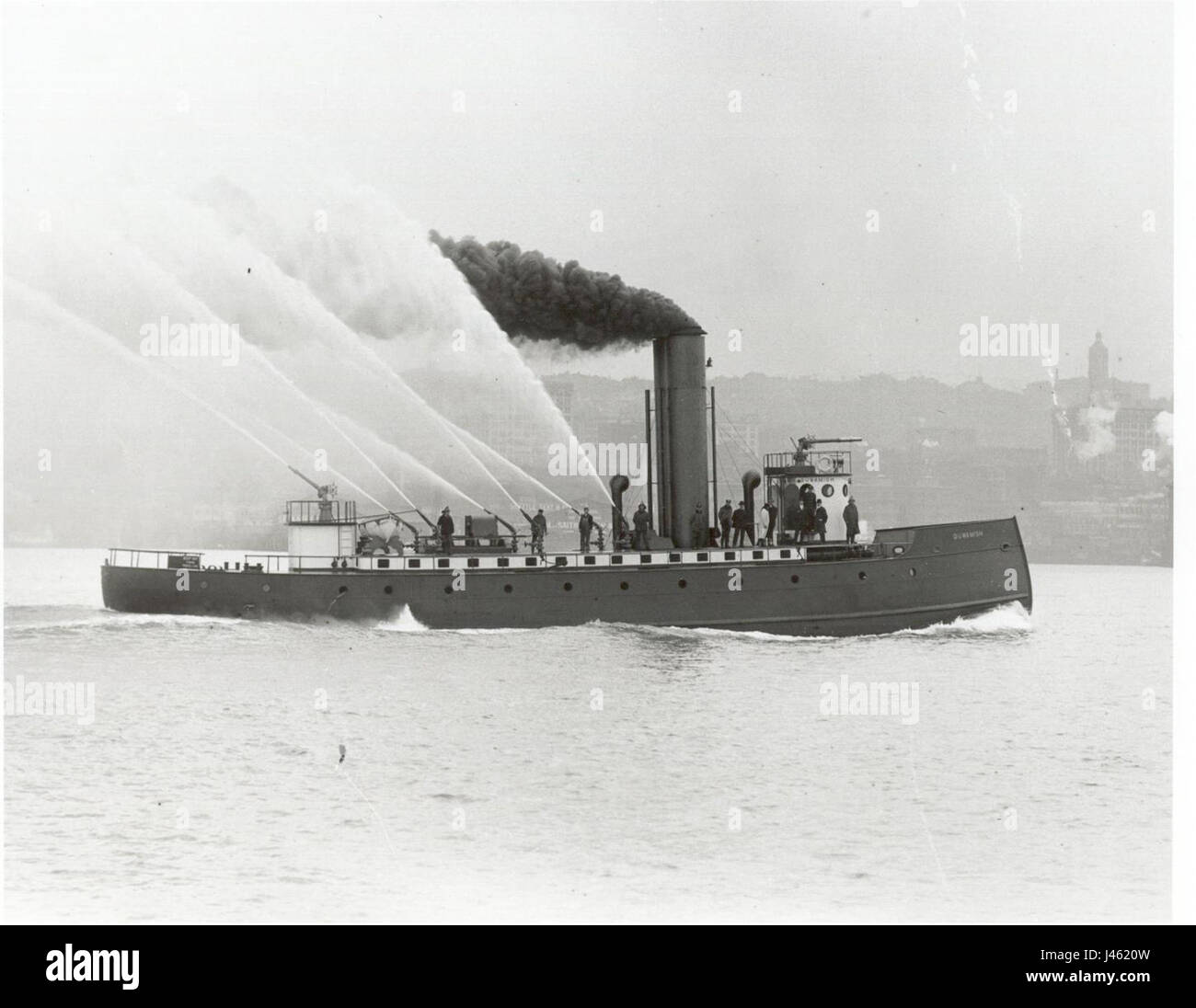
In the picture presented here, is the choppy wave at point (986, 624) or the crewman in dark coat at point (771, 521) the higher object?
the crewman in dark coat at point (771, 521)

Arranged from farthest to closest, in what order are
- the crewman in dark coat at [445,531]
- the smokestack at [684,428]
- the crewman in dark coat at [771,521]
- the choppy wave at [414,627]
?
the smokestack at [684,428]
the crewman in dark coat at [771,521]
the crewman in dark coat at [445,531]
the choppy wave at [414,627]

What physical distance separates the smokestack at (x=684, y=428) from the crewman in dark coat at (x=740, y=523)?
112 centimetres

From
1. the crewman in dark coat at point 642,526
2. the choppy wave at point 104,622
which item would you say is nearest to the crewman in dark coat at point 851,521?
the crewman in dark coat at point 642,526

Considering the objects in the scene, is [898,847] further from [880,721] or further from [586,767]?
[880,721]

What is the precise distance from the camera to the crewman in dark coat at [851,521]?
128 ft

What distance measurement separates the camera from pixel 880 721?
92.3 feet

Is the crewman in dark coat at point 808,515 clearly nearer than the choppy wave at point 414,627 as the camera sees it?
No

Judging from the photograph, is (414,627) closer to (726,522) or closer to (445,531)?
(445,531)

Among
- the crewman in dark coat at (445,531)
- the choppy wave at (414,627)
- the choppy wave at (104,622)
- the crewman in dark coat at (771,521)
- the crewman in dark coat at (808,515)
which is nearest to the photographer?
the choppy wave at (414,627)

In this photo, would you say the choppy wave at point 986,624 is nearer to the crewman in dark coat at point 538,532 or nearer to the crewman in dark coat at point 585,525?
the crewman in dark coat at point 585,525

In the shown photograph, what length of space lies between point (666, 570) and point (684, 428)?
4769 millimetres

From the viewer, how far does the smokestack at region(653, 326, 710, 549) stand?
39.9m
